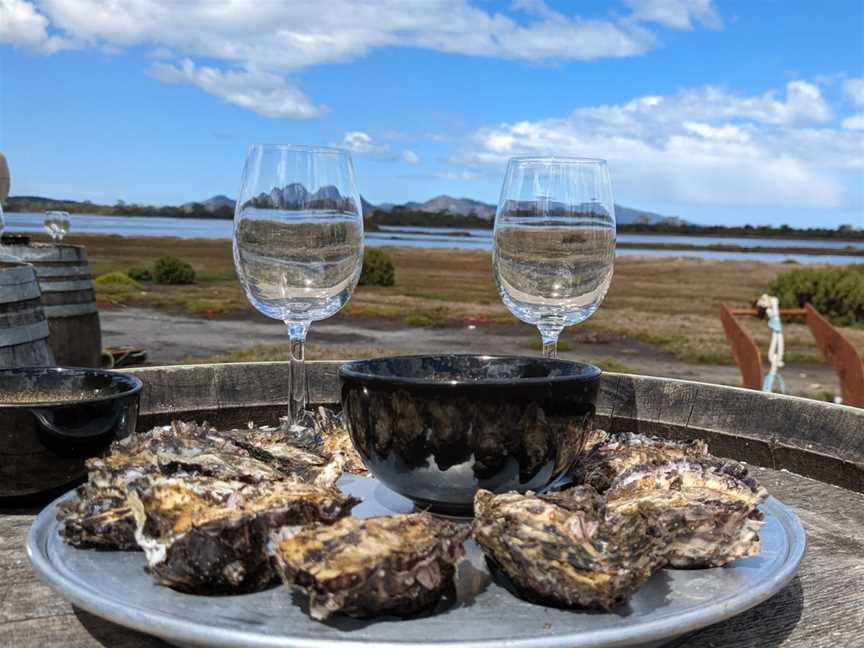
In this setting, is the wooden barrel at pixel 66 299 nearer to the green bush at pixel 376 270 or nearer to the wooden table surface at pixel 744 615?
the wooden table surface at pixel 744 615

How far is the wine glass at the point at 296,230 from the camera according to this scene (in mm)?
1939

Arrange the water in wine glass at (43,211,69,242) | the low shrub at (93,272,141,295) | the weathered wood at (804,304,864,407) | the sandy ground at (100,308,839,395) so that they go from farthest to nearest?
the low shrub at (93,272,141,295)
the sandy ground at (100,308,839,395)
the water in wine glass at (43,211,69,242)
the weathered wood at (804,304,864,407)

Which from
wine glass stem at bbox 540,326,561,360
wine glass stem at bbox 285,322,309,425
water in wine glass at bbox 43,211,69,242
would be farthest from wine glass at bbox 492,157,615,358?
water in wine glass at bbox 43,211,69,242

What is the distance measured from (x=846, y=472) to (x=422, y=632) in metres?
1.59

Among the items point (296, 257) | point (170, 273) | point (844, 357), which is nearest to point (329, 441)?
point (296, 257)

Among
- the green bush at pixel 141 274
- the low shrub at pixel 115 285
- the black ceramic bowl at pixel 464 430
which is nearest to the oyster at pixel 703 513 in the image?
the black ceramic bowl at pixel 464 430

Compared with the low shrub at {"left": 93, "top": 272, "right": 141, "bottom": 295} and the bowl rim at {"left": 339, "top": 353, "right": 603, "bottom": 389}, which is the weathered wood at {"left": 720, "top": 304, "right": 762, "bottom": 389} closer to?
the bowl rim at {"left": 339, "top": 353, "right": 603, "bottom": 389}

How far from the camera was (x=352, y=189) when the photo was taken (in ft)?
6.56

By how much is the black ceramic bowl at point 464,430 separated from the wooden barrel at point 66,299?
552cm

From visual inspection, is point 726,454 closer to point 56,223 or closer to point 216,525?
point 216,525

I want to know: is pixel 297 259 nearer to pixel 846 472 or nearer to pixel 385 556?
pixel 385 556

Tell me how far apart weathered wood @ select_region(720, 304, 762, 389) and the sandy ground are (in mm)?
4610

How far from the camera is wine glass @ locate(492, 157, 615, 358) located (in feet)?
6.83

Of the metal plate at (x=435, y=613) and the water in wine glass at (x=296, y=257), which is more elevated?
the water in wine glass at (x=296, y=257)
